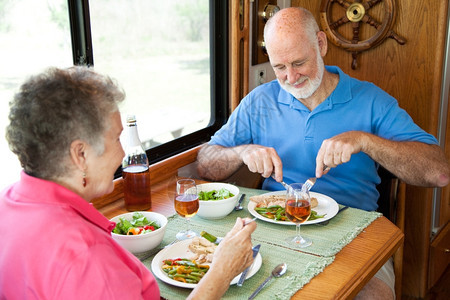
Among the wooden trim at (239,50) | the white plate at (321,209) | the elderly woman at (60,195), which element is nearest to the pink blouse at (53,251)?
the elderly woman at (60,195)

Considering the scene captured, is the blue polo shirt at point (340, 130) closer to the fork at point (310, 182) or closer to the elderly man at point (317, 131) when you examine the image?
the elderly man at point (317, 131)

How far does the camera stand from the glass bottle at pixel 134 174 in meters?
1.92

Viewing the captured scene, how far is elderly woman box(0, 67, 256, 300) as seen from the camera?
1016mm

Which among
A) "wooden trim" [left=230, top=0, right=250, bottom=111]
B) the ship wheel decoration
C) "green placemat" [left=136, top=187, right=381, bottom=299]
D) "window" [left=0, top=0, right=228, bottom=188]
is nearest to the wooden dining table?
"green placemat" [left=136, top=187, right=381, bottom=299]

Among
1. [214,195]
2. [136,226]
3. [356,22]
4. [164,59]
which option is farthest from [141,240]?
[356,22]

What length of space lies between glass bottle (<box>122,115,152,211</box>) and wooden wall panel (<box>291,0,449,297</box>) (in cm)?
150

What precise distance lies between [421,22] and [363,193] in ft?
3.50

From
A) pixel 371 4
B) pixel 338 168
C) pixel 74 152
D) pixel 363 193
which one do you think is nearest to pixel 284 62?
pixel 338 168

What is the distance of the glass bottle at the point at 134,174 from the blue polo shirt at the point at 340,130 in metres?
0.60

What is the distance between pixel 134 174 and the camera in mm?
1932

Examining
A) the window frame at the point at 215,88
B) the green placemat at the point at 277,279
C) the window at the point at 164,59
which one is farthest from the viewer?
the window frame at the point at 215,88

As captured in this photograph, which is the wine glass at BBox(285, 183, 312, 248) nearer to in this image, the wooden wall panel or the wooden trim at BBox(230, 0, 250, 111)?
the wooden trim at BBox(230, 0, 250, 111)

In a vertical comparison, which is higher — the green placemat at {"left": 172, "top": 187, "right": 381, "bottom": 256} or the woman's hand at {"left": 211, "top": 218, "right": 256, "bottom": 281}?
the woman's hand at {"left": 211, "top": 218, "right": 256, "bottom": 281}

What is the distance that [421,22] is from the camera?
8.84 feet
